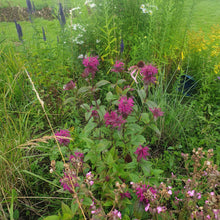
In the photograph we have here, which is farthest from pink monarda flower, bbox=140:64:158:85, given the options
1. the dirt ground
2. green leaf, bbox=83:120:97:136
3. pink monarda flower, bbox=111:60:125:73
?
the dirt ground

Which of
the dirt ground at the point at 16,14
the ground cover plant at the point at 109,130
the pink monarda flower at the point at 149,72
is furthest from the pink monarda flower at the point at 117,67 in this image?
the dirt ground at the point at 16,14

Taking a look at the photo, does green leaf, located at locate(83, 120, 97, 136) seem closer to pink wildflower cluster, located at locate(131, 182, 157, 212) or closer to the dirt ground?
pink wildflower cluster, located at locate(131, 182, 157, 212)

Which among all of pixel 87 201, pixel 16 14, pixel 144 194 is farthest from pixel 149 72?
pixel 16 14

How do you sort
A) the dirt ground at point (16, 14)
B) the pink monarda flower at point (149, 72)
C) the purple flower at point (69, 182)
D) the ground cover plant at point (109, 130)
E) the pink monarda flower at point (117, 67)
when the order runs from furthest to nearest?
the dirt ground at point (16, 14) → the pink monarda flower at point (117, 67) → the pink monarda flower at point (149, 72) → the ground cover plant at point (109, 130) → the purple flower at point (69, 182)

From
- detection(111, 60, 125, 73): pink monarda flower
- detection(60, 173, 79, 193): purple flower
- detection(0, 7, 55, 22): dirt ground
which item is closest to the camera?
detection(60, 173, 79, 193): purple flower

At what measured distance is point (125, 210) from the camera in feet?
4.25

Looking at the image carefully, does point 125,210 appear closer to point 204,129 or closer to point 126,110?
point 126,110

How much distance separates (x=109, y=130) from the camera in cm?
146

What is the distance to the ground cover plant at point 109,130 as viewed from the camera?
3.92ft

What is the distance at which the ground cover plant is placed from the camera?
3.92 feet

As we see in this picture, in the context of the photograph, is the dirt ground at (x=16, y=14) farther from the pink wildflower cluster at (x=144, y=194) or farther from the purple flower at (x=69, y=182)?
the pink wildflower cluster at (x=144, y=194)

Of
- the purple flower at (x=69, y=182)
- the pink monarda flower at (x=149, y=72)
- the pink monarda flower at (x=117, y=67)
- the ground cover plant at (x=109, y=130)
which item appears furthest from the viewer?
the pink monarda flower at (x=117, y=67)

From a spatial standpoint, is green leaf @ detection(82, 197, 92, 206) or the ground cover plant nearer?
green leaf @ detection(82, 197, 92, 206)

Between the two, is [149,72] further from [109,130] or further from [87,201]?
[87,201]
